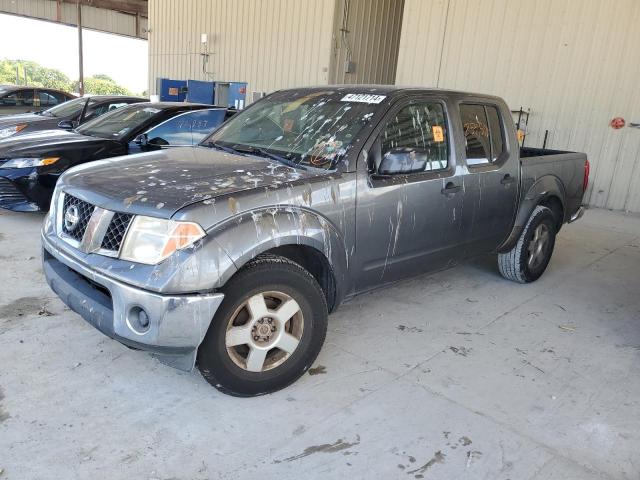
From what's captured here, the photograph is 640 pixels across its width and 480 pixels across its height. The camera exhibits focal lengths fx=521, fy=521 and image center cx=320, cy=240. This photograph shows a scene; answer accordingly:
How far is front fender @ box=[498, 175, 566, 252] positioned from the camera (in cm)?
451

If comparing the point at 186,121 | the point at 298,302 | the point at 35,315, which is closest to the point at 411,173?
the point at 298,302

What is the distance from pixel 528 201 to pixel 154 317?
343 cm

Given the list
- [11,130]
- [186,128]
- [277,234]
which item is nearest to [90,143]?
[186,128]

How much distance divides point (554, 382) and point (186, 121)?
5.12 meters

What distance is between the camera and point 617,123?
8680 mm

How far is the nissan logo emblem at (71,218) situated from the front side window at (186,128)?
3.49 m

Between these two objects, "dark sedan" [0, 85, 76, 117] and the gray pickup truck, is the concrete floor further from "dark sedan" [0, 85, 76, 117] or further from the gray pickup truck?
"dark sedan" [0, 85, 76, 117]

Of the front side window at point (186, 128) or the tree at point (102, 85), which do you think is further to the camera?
the tree at point (102, 85)

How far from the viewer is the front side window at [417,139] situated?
326cm

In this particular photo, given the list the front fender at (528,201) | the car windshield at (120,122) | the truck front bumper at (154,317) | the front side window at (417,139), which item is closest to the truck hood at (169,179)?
the truck front bumper at (154,317)

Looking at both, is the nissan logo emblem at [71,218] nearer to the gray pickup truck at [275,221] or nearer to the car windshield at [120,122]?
the gray pickup truck at [275,221]

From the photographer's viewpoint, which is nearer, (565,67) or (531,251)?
(531,251)

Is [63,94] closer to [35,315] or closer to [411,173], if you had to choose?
[35,315]

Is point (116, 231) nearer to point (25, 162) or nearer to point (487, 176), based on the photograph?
point (487, 176)
